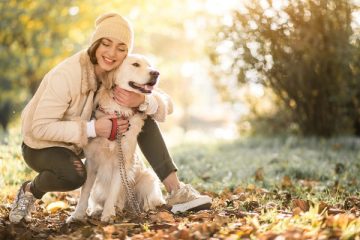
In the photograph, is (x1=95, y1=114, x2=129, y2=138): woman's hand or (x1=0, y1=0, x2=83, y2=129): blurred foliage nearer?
(x1=95, y1=114, x2=129, y2=138): woman's hand

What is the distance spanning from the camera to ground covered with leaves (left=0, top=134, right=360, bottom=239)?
103 inches

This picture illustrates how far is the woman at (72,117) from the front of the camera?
128 inches

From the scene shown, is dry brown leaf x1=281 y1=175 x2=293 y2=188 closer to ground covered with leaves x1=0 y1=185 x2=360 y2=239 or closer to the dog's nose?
ground covered with leaves x1=0 y1=185 x2=360 y2=239

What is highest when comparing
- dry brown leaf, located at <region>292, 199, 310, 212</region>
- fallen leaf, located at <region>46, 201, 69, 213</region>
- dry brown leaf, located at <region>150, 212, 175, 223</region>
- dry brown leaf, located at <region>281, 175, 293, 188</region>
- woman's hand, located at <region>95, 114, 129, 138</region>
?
woman's hand, located at <region>95, 114, 129, 138</region>

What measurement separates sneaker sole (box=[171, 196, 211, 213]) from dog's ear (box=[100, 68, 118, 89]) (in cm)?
96

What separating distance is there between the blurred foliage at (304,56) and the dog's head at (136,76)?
12.6 feet

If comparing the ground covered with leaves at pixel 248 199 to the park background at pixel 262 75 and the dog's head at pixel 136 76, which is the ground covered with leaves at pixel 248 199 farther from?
the dog's head at pixel 136 76

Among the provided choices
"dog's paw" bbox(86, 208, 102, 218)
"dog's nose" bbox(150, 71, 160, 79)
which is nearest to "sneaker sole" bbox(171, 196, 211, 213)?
"dog's paw" bbox(86, 208, 102, 218)

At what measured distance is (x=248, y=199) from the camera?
373 cm

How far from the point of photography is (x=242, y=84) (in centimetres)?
826

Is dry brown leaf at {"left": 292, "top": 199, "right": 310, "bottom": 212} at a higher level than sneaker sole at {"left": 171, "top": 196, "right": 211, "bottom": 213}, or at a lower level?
higher

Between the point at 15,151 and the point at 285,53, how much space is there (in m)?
4.10

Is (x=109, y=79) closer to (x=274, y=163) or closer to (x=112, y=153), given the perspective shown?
(x=112, y=153)

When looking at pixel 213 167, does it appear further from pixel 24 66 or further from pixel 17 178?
pixel 24 66
